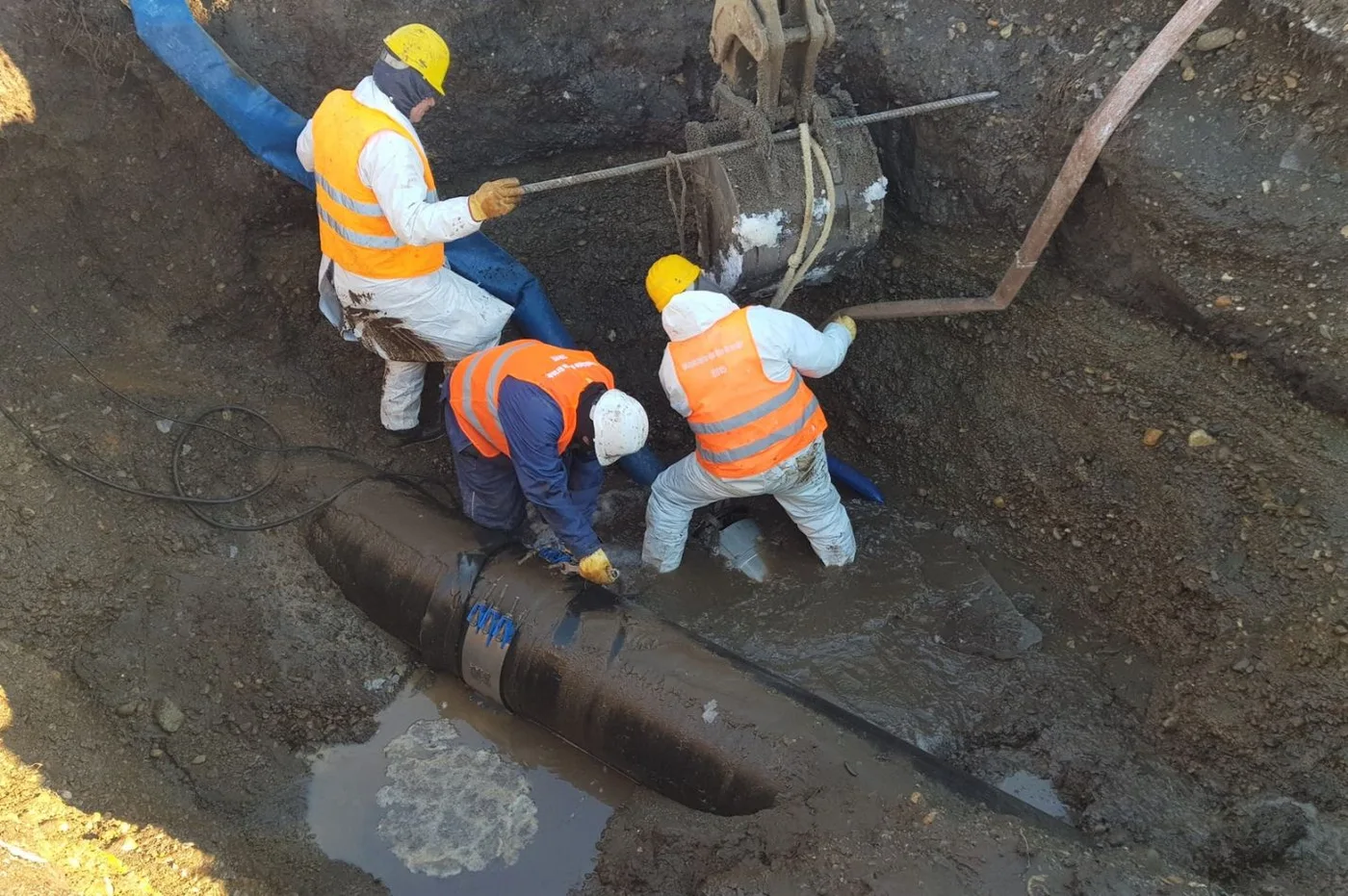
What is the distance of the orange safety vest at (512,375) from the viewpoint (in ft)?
11.5

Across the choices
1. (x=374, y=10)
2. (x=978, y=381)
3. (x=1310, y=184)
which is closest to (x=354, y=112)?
(x=374, y=10)

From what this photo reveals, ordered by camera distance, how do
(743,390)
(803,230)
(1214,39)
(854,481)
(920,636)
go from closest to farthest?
(1214,39)
(743,390)
(803,230)
(920,636)
(854,481)

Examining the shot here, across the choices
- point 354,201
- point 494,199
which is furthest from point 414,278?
point 494,199

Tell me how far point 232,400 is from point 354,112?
1727mm

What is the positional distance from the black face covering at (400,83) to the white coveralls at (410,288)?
3 centimetres

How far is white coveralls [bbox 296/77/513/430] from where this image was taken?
3.45 meters

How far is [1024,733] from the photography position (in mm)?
3760

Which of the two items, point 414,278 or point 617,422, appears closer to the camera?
point 617,422

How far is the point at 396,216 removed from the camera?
3.47 metres

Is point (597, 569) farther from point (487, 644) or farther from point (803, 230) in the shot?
point (803, 230)

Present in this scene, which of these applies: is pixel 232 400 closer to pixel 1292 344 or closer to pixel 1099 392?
pixel 1099 392

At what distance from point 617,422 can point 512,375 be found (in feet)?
1.55

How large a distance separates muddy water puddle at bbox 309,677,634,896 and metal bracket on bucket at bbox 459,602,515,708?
1.19 ft

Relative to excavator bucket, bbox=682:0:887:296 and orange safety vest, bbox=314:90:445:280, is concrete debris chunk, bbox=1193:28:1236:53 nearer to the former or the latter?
excavator bucket, bbox=682:0:887:296
